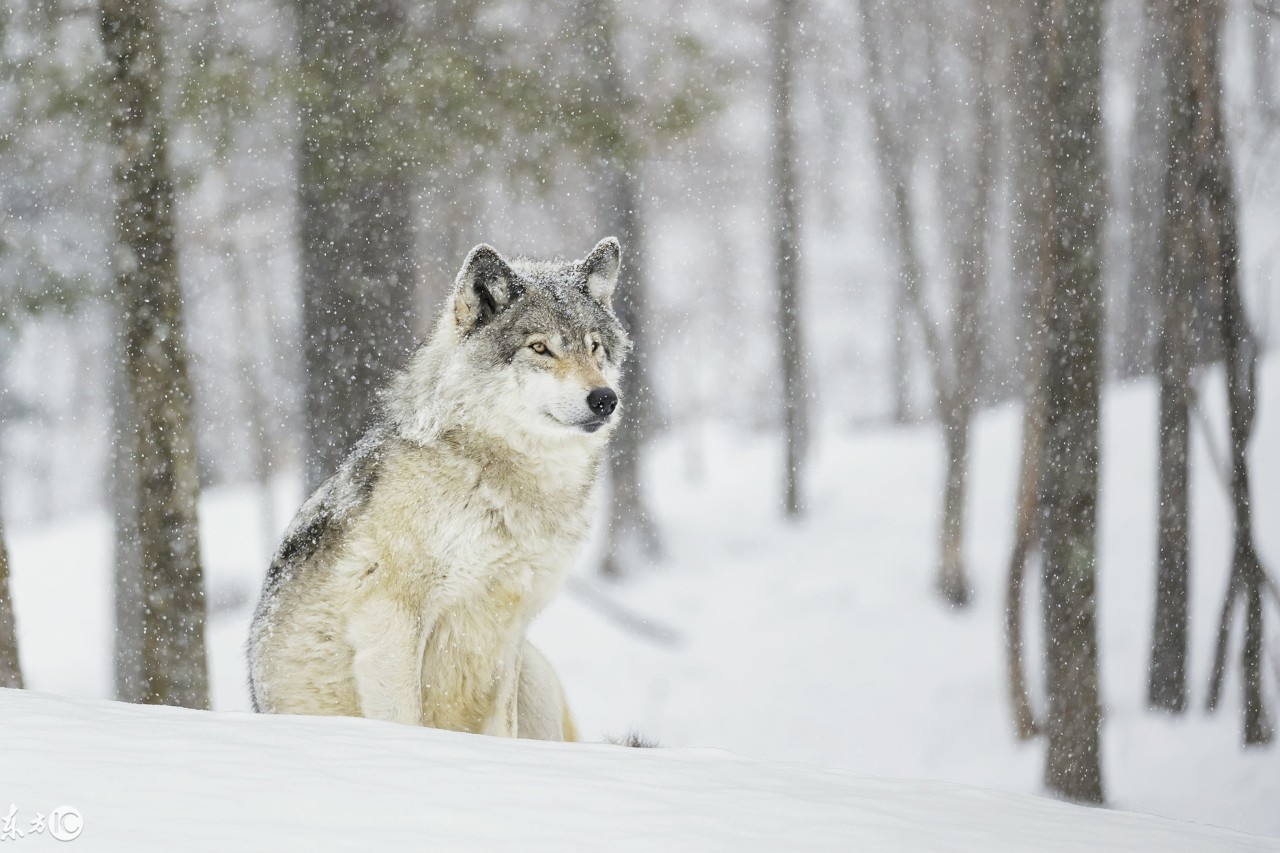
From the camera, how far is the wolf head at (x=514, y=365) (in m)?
5.02

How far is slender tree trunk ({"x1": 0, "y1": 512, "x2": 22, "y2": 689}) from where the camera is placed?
5609 mm

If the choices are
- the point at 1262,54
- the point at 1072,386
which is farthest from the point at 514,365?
the point at 1262,54

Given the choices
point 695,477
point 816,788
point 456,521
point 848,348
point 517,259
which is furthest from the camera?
point 848,348

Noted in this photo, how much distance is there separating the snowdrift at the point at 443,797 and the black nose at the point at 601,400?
62.3 inches

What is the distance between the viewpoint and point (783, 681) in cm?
1250

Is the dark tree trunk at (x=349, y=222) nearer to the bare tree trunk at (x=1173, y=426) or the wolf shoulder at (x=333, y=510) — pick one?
the wolf shoulder at (x=333, y=510)

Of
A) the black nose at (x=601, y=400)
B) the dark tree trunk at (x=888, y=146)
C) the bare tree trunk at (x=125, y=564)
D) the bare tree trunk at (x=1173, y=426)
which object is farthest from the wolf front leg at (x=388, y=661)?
the dark tree trunk at (x=888, y=146)

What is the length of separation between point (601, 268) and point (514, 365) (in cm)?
73

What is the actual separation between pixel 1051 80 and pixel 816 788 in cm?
673

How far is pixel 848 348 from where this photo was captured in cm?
3834

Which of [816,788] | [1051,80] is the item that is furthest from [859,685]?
[816,788]

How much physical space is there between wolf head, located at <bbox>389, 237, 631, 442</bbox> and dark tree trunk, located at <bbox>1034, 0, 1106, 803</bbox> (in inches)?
176

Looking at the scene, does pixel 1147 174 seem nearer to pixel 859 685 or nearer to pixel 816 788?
pixel 859 685

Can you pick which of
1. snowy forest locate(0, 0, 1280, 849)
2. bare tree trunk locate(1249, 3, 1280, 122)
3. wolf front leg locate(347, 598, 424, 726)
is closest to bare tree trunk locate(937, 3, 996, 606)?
snowy forest locate(0, 0, 1280, 849)
